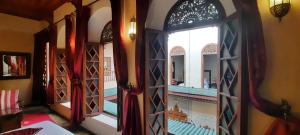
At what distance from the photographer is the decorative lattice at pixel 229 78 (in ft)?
6.57

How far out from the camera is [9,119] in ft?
10.7

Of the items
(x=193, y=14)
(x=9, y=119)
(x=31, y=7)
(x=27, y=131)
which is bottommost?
(x=9, y=119)

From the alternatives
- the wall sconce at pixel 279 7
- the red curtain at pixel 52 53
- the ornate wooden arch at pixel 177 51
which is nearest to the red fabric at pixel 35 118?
the red curtain at pixel 52 53

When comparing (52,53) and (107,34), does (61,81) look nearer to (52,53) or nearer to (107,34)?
(52,53)

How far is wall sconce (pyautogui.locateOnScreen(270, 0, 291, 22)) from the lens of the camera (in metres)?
1.50

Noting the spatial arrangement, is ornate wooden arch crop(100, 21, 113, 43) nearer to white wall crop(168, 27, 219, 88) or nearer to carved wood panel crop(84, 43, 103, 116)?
carved wood panel crop(84, 43, 103, 116)

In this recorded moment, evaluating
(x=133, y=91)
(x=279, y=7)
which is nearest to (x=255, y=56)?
(x=279, y=7)

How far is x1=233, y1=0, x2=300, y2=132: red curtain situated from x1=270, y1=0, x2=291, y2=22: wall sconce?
0.12 metres

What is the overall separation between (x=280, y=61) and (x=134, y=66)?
1.99m

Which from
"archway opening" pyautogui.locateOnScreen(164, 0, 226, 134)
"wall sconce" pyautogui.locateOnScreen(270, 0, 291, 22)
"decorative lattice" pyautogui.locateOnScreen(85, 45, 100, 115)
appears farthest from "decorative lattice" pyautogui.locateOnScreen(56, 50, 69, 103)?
"wall sconce" pyautogui.locateOnScreen(270, 0, 291, 22)

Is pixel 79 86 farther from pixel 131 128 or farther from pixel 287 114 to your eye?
pixel 287 114

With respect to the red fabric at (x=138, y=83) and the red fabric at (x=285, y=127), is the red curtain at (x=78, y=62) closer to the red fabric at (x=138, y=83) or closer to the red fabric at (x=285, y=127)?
the red fabric at (x=138, y=83)

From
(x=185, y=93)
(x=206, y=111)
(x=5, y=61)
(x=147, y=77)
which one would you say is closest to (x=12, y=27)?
(x=5, y=61)

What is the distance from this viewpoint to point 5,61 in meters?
6.28
